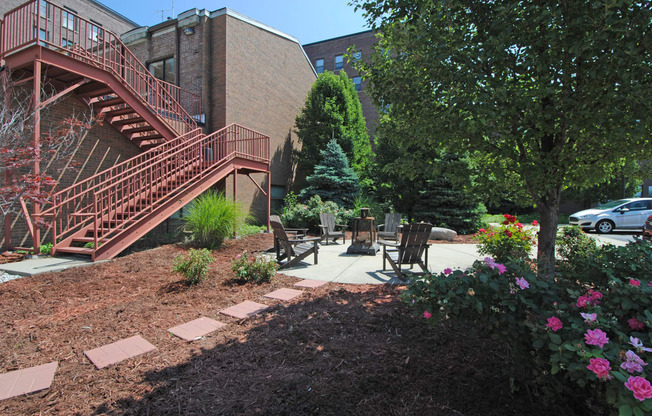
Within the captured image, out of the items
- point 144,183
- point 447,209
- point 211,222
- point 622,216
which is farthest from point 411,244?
point 622,216

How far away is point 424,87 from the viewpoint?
360cm

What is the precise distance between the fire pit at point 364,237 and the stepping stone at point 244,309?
150 inches

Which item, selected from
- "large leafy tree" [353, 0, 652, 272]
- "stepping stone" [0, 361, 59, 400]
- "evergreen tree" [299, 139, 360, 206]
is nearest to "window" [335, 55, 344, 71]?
"evergreen tree" [299, 139, 360, 206]

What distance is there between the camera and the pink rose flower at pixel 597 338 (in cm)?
128

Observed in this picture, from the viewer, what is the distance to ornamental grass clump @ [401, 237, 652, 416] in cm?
121

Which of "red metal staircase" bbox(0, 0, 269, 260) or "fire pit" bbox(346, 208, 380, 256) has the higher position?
"red metal staircase" bbox(0, 0, 269, 260)

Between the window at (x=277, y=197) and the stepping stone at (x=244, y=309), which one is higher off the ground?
the window at (x=277, y=197)

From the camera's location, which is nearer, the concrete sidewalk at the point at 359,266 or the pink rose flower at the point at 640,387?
the pink rose flower at the point at 640,387

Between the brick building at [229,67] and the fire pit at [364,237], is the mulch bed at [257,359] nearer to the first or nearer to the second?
the fire pit at [364,237]

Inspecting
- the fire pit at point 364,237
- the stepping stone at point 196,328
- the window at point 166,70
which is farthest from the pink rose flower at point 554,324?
the window at point 166,70

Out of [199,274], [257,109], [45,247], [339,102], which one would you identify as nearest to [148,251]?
[45,247]

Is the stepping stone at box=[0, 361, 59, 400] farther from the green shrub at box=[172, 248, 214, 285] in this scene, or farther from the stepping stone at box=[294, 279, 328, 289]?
the stepping stone at box=[294, 279, 328, 289]

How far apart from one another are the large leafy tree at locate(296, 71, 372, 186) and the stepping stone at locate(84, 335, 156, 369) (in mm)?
13094

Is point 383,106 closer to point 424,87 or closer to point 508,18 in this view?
point 424,87
